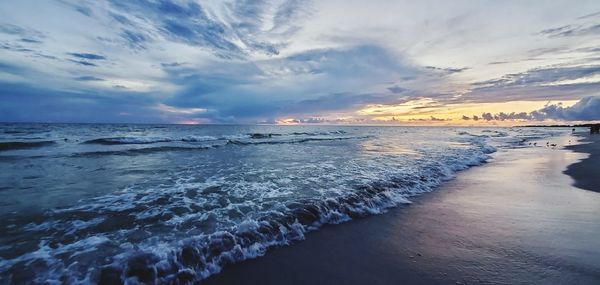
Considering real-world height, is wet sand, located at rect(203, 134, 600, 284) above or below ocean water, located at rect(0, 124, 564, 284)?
below

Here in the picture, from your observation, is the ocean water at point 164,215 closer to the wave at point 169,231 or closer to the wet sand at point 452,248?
the wave at point 169,231

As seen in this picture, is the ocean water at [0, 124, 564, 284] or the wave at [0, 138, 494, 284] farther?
the ocean water at [0, 124, 564, 284]

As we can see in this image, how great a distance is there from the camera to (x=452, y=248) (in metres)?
4.67

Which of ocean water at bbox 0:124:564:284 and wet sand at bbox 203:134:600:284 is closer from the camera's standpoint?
wet sand at bbox 203:134:600:284

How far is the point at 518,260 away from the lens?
13.7 feet

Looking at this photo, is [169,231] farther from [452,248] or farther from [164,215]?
[452,248]

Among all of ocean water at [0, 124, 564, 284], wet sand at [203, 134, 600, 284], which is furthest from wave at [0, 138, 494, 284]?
wet sand at [203, 134, 600, 284]

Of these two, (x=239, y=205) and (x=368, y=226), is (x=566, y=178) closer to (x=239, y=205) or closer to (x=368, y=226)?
(x=368, y=226)

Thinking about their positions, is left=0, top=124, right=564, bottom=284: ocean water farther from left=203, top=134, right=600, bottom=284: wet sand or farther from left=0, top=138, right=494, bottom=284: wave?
left=203, top=134, right=600, bottom=284: wet sand

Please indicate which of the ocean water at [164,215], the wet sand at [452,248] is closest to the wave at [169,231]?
the ocean water at [164,215]

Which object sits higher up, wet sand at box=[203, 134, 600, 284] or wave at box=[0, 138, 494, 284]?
wave at box=[0, 138, 494, 284]

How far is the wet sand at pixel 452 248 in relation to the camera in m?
3.84

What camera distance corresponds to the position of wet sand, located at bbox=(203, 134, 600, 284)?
12.6 feet

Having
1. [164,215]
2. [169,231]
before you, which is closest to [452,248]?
[169,231]
